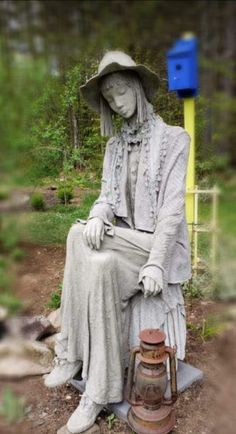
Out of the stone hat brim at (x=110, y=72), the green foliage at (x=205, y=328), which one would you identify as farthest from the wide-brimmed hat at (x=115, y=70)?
the green foliage at (x=205, y=328)

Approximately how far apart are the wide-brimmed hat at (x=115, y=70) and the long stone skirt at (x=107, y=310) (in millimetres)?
462

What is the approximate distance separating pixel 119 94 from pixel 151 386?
90cm

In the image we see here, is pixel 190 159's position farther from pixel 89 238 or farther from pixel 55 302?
pixel 55 302

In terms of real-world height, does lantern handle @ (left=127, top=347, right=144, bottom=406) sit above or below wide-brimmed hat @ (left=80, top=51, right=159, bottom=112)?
below

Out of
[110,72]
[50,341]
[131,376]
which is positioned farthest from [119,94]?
[50,341]

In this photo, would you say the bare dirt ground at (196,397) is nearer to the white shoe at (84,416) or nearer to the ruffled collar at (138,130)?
the white shoe at (84,416)

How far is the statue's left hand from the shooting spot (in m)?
1.22

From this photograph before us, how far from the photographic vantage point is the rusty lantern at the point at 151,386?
108cm

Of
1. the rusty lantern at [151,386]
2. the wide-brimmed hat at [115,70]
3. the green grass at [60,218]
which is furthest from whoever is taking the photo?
the green grass at [60,218]

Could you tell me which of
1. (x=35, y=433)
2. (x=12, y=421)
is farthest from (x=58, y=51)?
(x=35, y=433)

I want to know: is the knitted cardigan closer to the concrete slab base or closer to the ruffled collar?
the ruffled collar

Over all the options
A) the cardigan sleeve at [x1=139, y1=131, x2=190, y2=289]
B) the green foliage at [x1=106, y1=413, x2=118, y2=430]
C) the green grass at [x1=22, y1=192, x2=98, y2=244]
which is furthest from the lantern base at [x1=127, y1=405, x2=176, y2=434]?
Answer: the green grass at [x1=22, y1=192, x2=98, y2=244]

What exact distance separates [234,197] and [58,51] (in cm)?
31

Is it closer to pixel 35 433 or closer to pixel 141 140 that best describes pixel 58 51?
pixel 141 140
